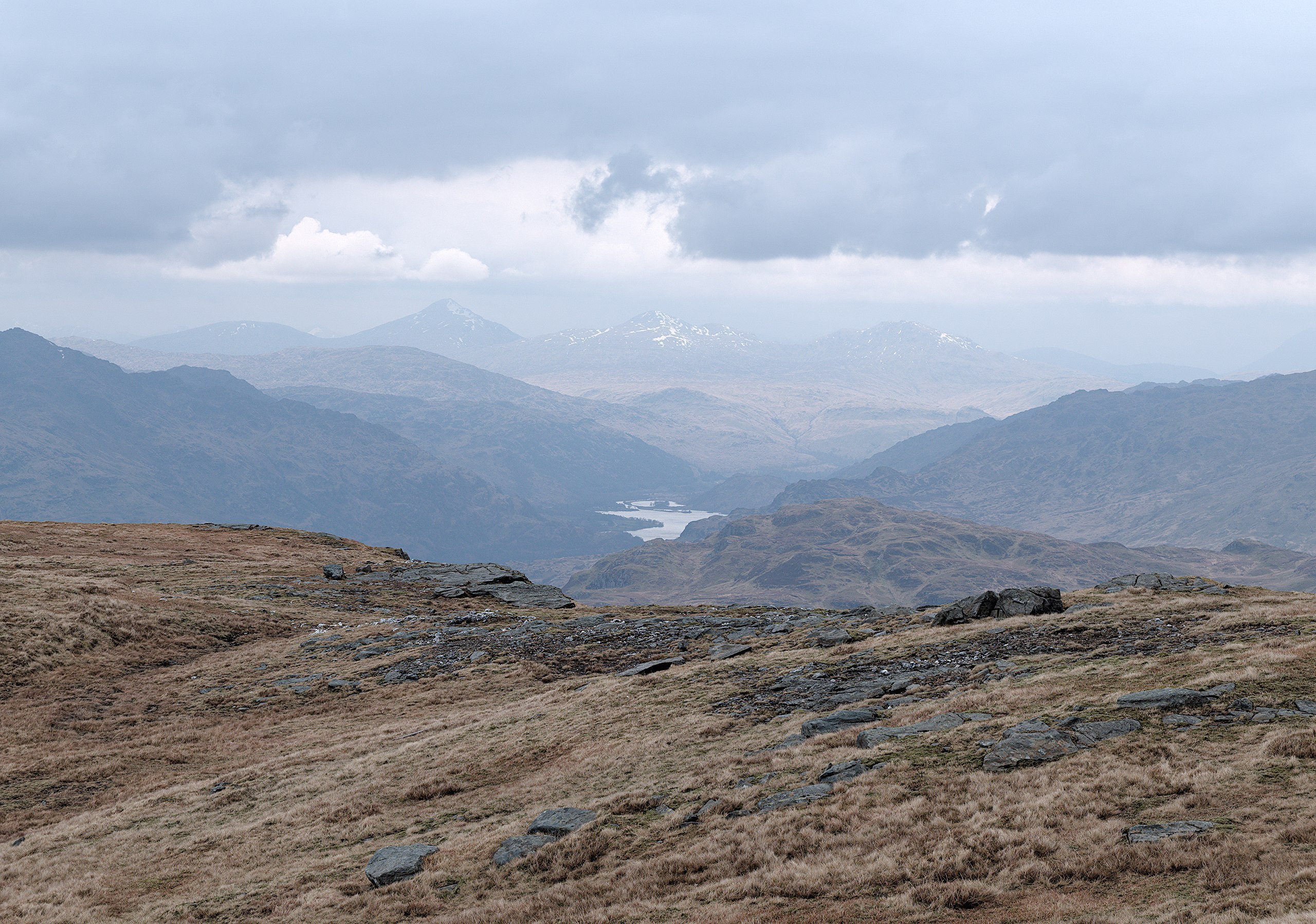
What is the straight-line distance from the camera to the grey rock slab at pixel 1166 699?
25391 mm

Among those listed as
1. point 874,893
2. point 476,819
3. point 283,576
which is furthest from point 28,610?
point 874,893

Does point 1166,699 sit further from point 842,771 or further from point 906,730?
point 842,771

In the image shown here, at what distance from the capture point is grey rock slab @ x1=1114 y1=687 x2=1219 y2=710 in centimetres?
2539

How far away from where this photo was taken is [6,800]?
32906 millimetres

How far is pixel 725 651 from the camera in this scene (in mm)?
43500

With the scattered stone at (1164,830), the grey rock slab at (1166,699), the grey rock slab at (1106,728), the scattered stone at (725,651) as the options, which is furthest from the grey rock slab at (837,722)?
the scattered stone at (725,651)

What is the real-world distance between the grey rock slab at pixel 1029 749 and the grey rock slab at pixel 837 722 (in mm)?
5180

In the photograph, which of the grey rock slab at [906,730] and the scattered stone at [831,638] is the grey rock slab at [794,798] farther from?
the scattered stone at [831,638]

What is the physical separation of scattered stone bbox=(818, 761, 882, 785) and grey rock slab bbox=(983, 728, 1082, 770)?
2.98 metres

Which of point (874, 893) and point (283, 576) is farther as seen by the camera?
point (283, 576)

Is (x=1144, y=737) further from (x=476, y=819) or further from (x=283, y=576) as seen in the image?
(x=283, y=576)

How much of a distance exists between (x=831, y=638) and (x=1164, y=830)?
2456 cm

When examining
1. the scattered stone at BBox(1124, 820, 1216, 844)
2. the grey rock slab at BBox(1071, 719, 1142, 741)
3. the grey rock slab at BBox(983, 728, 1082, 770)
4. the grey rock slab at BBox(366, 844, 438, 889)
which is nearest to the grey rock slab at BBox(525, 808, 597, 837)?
the grey rock slab at BBox(366, 844, 438, 889)

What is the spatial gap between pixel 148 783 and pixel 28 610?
1009 inches
